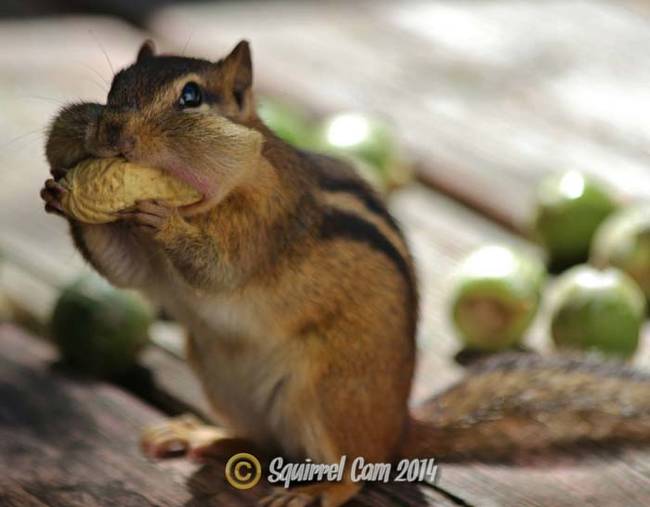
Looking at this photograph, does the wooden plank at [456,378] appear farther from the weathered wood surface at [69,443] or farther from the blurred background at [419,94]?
the weathered wood surface at [69,443]

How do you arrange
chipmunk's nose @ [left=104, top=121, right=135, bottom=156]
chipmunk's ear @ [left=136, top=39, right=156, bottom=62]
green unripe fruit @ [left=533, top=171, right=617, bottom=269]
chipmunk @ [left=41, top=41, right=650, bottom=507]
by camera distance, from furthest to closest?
1. green unripe fruit @ [left=533, top=171, right=617, bottom=269]
2. chipmunk's ear @ [left=136, top=39, right=156, bottom=62]
3. chipmunk @ [left=41, top=41, right=650, bottom=507]
4. chipmunk's nose @ [left=104, top=121, right=135, bottom=156]

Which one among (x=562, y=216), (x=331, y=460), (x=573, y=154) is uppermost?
(x=573, y=154)

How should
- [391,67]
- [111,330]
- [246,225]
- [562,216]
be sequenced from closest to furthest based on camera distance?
[246,225]
[111,330]
[562,216]
[391,67]

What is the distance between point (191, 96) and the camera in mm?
2414

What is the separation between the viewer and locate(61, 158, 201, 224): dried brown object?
91.6 inches

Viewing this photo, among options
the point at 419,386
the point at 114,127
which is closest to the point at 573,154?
the point at 419,386

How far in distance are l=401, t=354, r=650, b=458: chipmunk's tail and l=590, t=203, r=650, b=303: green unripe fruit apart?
663 millimetres

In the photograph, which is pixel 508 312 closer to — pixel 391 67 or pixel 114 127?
pixel 114 127

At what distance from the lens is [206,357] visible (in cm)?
277

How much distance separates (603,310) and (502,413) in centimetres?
53

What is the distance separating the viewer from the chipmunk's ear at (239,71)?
8.43 feet

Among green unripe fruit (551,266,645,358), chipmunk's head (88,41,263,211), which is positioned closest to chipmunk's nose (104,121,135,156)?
chipmunk's head (88,41,263,211)

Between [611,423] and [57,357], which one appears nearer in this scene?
[611,423]

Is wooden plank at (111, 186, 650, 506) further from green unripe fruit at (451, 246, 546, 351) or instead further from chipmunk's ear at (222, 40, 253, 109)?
chipmunk's ear at (222, 40, 253, 109)
